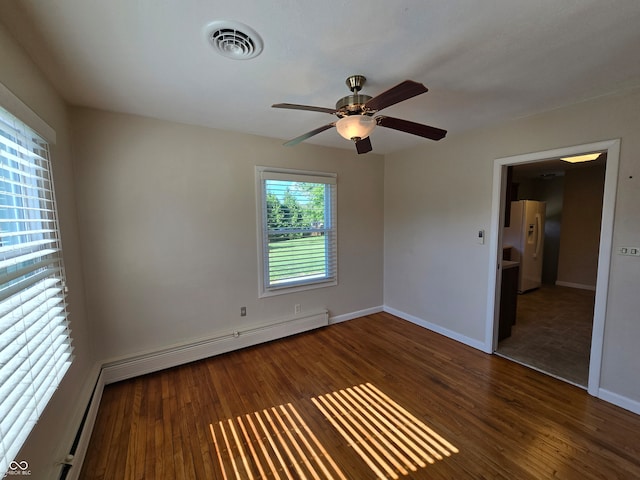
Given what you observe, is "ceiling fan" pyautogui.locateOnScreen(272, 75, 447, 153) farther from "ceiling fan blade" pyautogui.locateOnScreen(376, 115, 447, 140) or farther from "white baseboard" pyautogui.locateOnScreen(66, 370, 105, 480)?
"white baseboard" pyautogui.locateOnScreen(66, 370, 105, 480)

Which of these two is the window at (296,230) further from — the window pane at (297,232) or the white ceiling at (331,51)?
the white ceiling at (331,51)

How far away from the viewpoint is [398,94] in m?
1.45

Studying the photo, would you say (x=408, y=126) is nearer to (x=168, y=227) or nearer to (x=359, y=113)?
(x=359, y=113)

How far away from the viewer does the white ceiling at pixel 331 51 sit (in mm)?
1236

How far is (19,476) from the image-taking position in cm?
112

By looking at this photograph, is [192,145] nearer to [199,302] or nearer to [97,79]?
[97,79]

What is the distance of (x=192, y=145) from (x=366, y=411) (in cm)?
294

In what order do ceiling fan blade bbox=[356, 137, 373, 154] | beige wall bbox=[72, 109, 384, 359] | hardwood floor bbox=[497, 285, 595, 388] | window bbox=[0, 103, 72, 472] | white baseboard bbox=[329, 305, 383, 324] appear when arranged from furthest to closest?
1. white baseboard bbox=[329, 305, 383, 324]
2. hardwood floor bbox=[497, 285, 595, 388]
3. beige wall bbox=[72, 109, 384, 359]
4. ceiling fan blade bbox=[356, 137, 373, 154]
5. window bbox=[0, 103, 72, 472]

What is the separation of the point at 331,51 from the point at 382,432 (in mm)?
2529

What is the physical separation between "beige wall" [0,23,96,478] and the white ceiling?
139 mm

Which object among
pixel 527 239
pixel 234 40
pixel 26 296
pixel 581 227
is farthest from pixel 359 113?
pixel 581 227

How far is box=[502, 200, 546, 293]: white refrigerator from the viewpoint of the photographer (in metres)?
5.14

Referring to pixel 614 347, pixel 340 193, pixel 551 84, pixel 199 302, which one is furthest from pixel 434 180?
pixel 199 302

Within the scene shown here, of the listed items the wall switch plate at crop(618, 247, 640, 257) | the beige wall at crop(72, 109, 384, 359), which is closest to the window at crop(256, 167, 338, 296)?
the beige wall at crop(72, 109, 384, 359)
